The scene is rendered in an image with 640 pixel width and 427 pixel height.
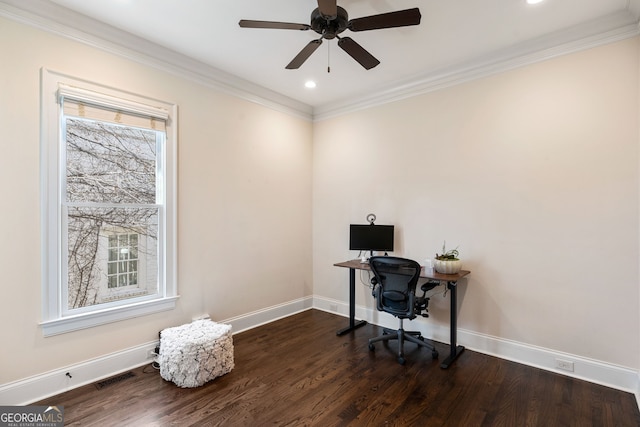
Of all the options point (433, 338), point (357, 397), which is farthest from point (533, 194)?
point (357, 397)

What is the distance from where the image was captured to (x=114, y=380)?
270 centimetres

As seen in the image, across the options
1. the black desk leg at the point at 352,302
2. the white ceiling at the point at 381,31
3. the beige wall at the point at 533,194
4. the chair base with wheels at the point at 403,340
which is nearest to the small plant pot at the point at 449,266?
the beige wall at the point at 533,194

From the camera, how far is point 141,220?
311 cm

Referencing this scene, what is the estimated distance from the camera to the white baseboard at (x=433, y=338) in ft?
7.84

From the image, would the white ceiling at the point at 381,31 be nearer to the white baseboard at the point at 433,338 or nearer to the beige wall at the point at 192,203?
the beige wall at the point at 192,203

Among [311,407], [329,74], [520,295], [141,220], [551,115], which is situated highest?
[329,74]

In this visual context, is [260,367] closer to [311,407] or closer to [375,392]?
[311,407]

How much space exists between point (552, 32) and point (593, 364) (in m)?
2.93

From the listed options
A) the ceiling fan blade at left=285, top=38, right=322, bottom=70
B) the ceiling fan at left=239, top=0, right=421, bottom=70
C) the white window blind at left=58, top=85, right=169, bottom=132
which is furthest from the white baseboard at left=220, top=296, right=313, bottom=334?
the ceiling fan at left=239, top=0, right=421, bottom=70

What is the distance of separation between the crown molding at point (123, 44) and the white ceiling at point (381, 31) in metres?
0.02

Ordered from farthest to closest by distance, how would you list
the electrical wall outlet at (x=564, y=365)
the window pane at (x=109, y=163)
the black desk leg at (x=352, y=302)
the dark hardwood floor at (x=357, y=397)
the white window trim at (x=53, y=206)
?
the black desk leg at (x=352, y=302), the electrical wall outlet at (x=564, y=365), the window pane at (x=109, y=163), the white window trim at (x=53, y=206), the dark hardwood floor at (x=357, y=397)

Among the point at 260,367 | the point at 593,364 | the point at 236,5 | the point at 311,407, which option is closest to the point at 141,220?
the point at 260,367

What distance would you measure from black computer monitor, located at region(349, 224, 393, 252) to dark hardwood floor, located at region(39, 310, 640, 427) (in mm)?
1256

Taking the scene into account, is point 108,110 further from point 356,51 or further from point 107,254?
point 356,51
